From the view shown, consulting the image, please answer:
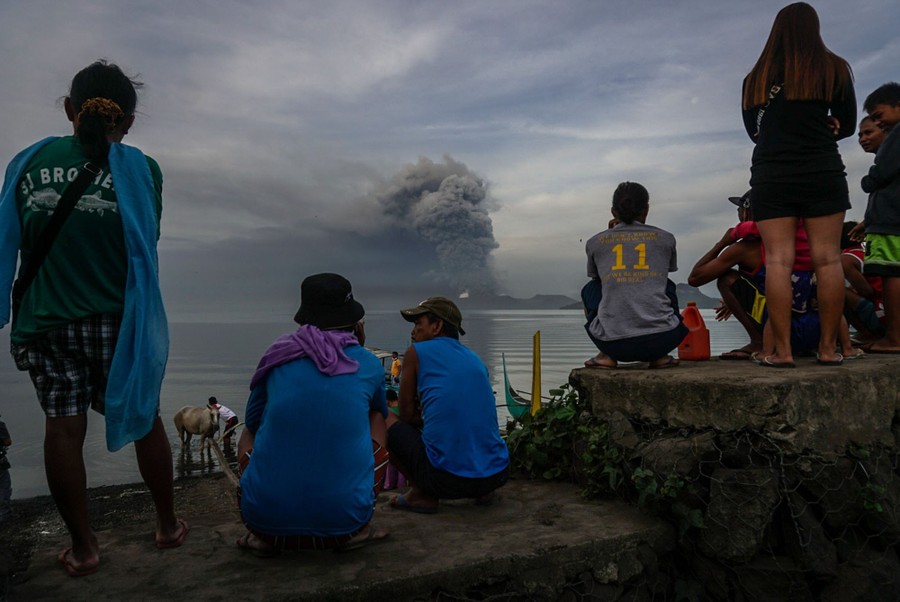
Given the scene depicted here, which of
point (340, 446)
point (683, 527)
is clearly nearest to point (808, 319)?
point (683, 527)

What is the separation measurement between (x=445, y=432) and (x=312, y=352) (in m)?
1.00

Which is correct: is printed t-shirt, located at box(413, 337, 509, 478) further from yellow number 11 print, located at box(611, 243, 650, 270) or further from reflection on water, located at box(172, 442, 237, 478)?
reflection on water, located at box(172, 442, 237, 478)

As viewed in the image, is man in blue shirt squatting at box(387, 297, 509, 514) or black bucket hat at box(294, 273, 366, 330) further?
man in blue shirt squatting at box(387, 297, 509, 514)

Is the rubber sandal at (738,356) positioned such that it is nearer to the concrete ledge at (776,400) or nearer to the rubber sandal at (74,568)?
the concrete ledge at (776,400)

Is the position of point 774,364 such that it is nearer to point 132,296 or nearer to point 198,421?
point 132,296

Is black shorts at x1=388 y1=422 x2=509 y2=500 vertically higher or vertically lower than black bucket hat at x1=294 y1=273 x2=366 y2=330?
lower

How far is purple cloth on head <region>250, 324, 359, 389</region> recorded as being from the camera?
2.52 metres

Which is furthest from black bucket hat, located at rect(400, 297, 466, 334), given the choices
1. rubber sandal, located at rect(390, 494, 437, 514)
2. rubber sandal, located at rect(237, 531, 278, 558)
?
rubber sandal, located at rect(237, 531, 278, 558)

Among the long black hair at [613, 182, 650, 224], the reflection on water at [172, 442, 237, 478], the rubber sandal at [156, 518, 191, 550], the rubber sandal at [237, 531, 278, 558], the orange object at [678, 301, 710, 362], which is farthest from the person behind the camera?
the reflection on water at [172, 442, 237, 478]

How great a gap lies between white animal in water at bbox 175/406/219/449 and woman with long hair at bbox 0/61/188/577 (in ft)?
68.1

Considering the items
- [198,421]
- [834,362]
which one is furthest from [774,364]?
[198,421]

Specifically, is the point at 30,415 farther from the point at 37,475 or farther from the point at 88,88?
the point at 88,88

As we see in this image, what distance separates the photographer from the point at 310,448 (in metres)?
2.43

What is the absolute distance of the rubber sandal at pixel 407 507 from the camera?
3.24 metres
